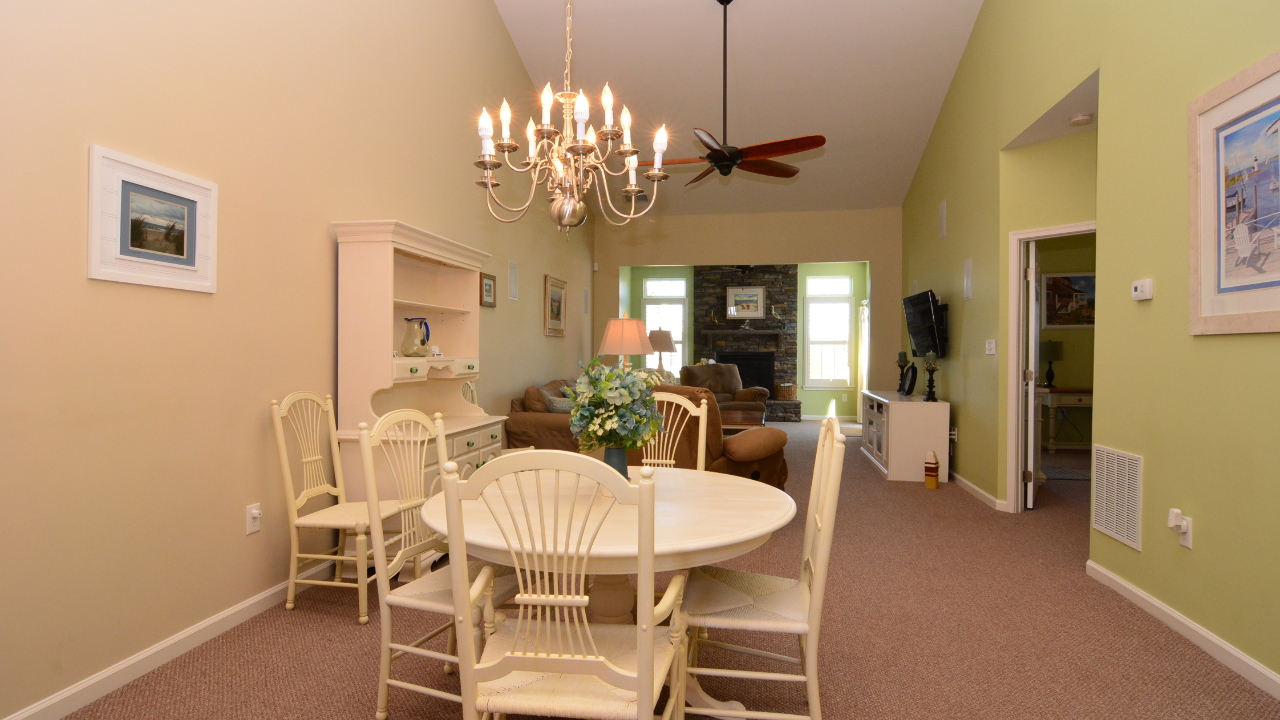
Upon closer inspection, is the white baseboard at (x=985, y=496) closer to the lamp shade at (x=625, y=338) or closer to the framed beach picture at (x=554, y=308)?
the lamp shade at (x=625, y=338)

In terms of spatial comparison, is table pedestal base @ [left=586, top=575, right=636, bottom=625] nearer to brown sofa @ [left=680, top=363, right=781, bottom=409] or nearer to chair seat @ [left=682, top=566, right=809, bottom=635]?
chair seat @ [left=682, top=566, right=809, bottom=635]

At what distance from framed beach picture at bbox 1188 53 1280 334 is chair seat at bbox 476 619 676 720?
2299 millimetres

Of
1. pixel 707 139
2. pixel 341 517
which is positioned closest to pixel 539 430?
pixel 341 517

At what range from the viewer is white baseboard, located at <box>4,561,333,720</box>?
2029mm

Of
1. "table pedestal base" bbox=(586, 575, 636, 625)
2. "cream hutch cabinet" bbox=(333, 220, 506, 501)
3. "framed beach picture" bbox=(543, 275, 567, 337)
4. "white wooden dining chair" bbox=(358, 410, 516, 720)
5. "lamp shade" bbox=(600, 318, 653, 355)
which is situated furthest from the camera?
"framed beach picture" bbox=(543, 275, 567, 337)

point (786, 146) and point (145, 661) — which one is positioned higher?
point (786, 146)

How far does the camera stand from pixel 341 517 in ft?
9.57

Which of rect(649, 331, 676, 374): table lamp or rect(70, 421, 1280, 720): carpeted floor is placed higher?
rect(649, 331, 676, 374): table lamp

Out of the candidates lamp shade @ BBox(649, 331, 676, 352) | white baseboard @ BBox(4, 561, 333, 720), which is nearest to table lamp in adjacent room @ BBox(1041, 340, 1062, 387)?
lamp shade @ BBox(649, 331, 676, 352)

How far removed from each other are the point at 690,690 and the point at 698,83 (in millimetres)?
5298

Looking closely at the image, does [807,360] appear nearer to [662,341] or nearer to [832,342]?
[832,342]

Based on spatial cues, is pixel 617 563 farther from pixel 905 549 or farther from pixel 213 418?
pixel 905 549

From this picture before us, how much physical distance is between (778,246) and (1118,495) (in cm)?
547

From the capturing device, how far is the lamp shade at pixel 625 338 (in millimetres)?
5645
